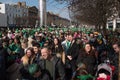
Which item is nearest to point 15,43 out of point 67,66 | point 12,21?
point 67,66

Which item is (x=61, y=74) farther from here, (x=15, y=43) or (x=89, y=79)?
(x=15, y=43)

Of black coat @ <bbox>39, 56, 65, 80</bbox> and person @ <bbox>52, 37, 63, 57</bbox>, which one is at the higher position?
person @ <bbox>52, 37, 63, 57</bbox>

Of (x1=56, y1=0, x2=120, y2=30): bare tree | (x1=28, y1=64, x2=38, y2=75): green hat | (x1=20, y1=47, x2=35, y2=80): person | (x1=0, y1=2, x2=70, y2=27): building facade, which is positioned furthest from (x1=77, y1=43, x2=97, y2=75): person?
(x1=0, y1=2, x2=70, y2=27): building facade

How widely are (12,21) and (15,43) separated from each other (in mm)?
117384

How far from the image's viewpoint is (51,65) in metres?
8.68

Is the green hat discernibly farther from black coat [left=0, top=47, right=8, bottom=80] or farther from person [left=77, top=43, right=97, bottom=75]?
person [left=77, top=43, right=97, bottom=75]

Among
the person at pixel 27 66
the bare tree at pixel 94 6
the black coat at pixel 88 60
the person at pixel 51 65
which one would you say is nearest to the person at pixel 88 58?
the black coat at pixel 88 60

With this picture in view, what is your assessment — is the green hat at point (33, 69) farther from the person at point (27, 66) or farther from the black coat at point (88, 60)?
the black coat at point (88, 60)

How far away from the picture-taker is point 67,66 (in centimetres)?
1083

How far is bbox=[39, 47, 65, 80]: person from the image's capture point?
8573 mm

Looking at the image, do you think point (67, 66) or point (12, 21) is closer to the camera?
point (67, 66)

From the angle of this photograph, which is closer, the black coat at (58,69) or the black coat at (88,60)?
the black coat at (58,69)

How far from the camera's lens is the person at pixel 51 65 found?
8573 millimetres

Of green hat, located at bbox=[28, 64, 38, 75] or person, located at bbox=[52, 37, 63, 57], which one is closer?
green hat, located at bbox=[28, 64, 38, 75]
